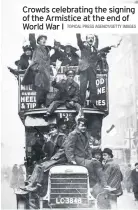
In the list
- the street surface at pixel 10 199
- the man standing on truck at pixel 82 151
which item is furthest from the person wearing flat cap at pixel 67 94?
the street surface at pixel 10 199

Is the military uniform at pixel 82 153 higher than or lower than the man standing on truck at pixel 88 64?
lower

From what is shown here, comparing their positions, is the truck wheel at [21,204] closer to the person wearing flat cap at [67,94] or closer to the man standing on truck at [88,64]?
the person wearing flat cap at [67,94]

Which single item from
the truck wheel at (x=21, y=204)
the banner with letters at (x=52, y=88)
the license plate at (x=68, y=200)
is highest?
the banner with letters at (x=52, y=88)

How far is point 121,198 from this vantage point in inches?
96.2

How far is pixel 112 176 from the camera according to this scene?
2.45 m

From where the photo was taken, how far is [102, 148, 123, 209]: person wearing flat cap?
244 cm

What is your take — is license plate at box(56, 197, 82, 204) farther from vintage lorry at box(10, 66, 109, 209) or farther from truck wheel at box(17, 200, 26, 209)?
truck wheel at box(17, 200, 26, 209)

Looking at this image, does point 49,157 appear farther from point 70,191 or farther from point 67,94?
point 67,94

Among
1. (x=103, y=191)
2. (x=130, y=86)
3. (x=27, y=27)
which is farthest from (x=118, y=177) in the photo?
(x=27, y=27)

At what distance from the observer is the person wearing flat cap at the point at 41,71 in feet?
8.04

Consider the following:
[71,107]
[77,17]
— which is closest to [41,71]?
[71,107]

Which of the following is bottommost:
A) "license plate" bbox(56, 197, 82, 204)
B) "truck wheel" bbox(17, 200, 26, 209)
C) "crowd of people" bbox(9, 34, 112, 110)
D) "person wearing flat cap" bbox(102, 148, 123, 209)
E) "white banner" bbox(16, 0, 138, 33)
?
"truck wheel" bbox(17, 200, 26, 209)

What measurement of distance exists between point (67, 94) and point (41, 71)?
20cm

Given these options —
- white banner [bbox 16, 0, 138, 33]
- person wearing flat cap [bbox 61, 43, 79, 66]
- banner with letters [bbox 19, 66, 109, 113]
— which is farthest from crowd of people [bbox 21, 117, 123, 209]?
white banner [bbox 16, 0, 138, 33]
